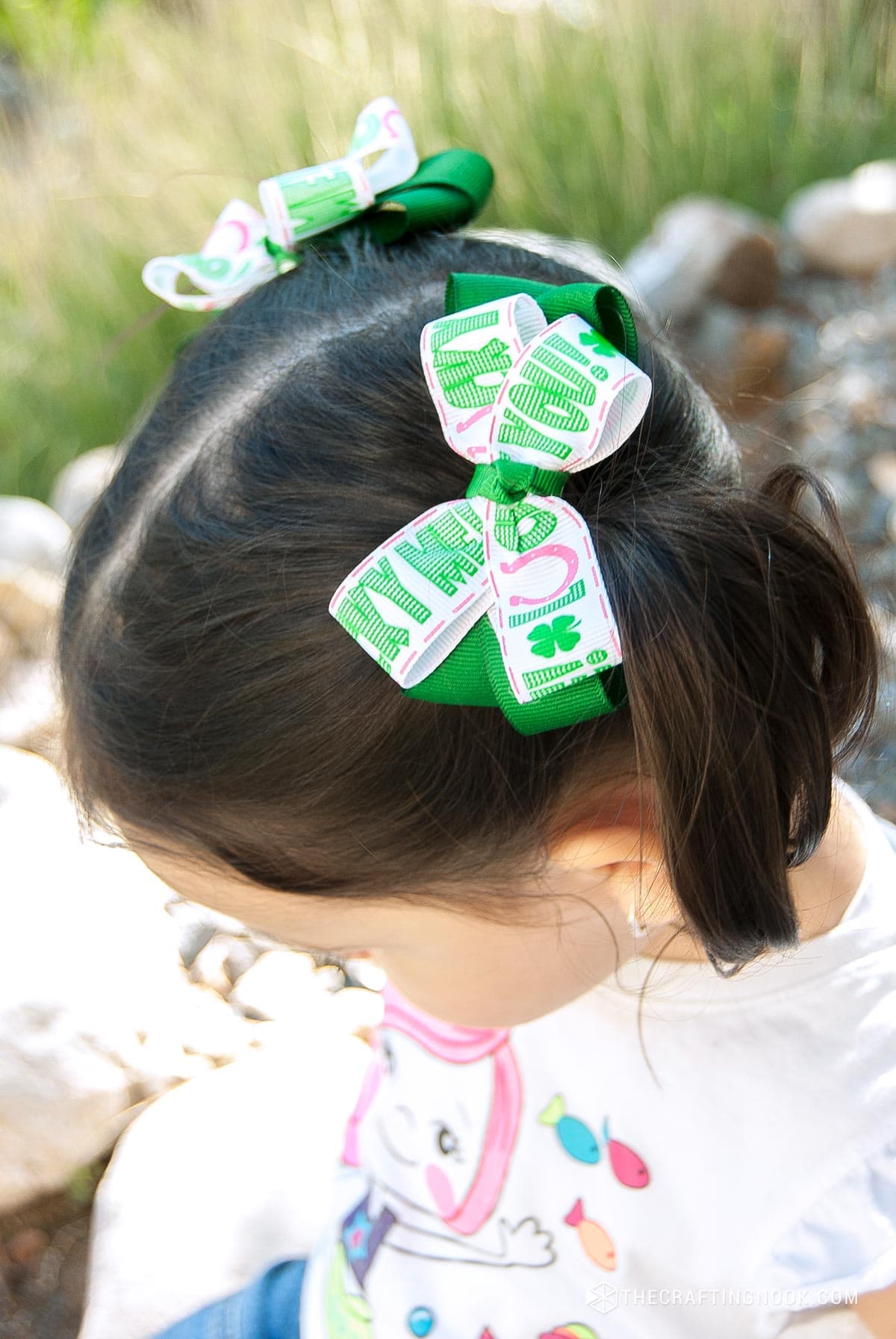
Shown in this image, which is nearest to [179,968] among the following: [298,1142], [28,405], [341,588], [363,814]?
[298,1142]

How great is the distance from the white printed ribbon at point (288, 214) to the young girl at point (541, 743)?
1.2 inches

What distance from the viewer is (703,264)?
306 centimetres

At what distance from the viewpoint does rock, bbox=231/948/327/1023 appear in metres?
1.95

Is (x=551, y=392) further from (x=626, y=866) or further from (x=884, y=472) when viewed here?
(x=884, y=472)

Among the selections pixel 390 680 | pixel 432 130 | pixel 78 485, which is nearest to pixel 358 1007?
pixel 390 680

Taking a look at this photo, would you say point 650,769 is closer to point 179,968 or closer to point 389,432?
point 389,432

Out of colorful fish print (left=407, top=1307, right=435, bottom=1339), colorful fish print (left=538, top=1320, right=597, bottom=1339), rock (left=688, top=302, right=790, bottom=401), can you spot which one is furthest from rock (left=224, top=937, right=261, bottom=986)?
rock (left=688, top=302, right=790, bottom=401)

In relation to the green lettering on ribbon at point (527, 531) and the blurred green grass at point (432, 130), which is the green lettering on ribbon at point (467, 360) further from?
the blurred green grass at point (432, 130)

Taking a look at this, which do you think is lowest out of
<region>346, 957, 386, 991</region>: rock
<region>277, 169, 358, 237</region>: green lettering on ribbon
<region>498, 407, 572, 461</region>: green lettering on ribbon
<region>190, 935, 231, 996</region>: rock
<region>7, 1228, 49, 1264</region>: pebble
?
<region>346, 957, 386, 991</region>: rock

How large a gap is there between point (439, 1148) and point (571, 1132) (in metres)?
0.17

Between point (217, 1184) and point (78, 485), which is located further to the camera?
point (78, 485)

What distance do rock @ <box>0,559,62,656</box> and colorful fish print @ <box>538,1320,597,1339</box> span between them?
1.79 m

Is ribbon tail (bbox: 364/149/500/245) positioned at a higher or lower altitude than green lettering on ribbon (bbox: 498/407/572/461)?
higher
